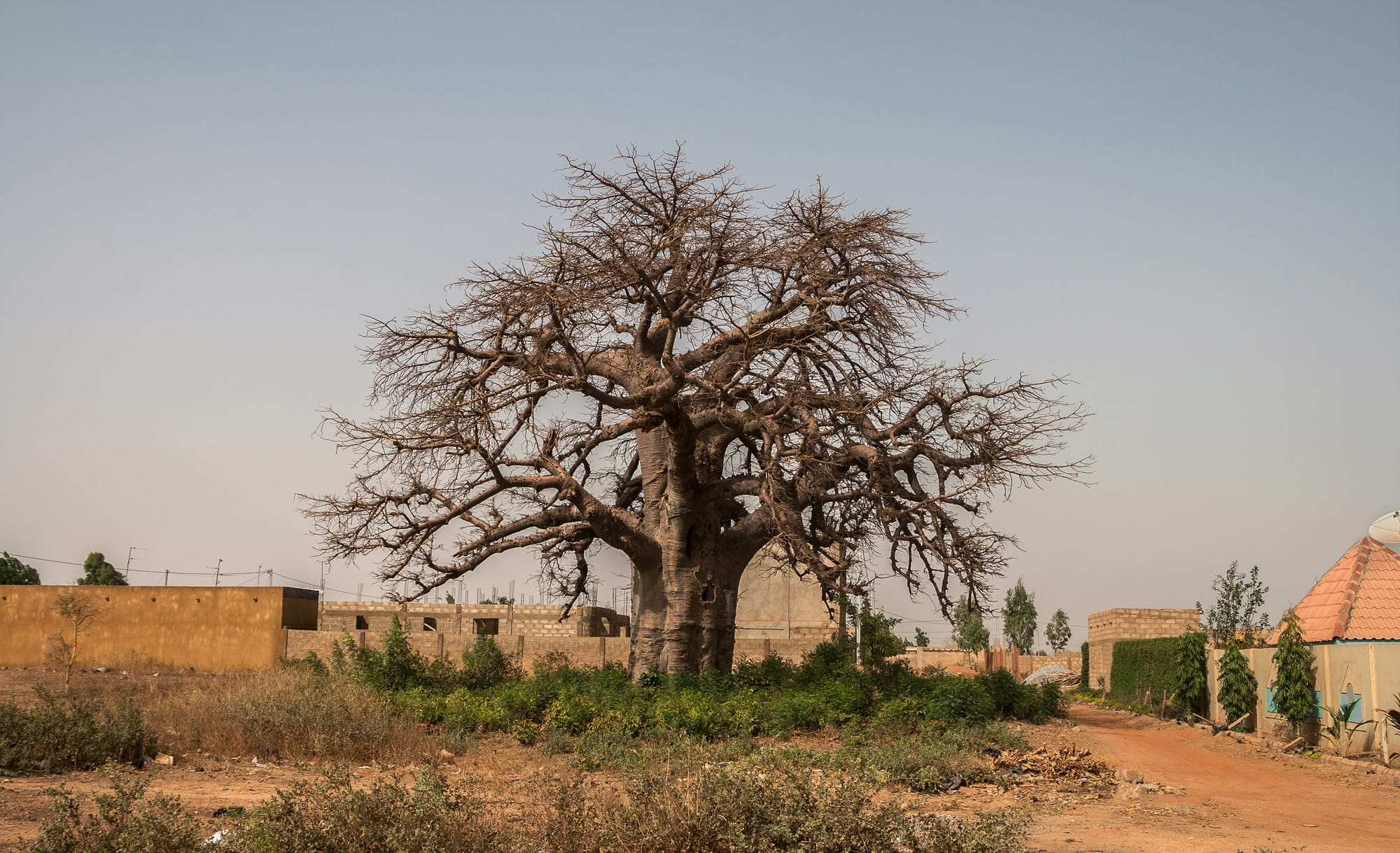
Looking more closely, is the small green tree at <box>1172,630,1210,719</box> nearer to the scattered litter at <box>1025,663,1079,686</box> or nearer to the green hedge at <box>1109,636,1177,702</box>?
the green hedge at <box>1109,636,1177,702</box>

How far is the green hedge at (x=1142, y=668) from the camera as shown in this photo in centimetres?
2042

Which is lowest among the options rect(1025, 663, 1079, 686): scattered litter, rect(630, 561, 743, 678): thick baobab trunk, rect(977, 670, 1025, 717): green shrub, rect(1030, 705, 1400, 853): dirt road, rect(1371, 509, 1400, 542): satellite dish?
rect(1025, 663, 1079, 686): scattered litter

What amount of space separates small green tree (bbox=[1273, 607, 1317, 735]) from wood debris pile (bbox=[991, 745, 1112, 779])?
15.3 feet

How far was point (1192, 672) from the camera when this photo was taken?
61.6 feet

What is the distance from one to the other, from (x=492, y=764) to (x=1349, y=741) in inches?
423

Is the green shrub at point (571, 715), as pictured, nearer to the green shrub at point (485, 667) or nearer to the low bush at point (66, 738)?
the green shrub at point (485, 667)

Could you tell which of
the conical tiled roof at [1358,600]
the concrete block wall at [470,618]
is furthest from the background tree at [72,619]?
the conical tiled roof at [1358,600]

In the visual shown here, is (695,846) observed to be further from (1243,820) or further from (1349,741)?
(1349,741)

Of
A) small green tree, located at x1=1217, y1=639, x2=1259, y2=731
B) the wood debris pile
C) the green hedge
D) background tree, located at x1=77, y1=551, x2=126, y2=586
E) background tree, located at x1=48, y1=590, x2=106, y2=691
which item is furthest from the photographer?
background tree, located at x1=77, y1=551, x2=126, y2=586

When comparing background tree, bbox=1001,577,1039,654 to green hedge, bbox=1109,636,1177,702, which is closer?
green hedge, bbox=1109,636,1177,702

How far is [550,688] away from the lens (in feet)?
48.8

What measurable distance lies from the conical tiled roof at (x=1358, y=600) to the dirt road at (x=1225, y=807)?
7.51 ft

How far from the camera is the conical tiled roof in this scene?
611 inches

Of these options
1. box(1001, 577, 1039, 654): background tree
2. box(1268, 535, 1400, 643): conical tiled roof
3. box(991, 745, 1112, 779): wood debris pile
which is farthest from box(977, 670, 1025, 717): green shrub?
box(1001, 577, 1039, 654): background tree
